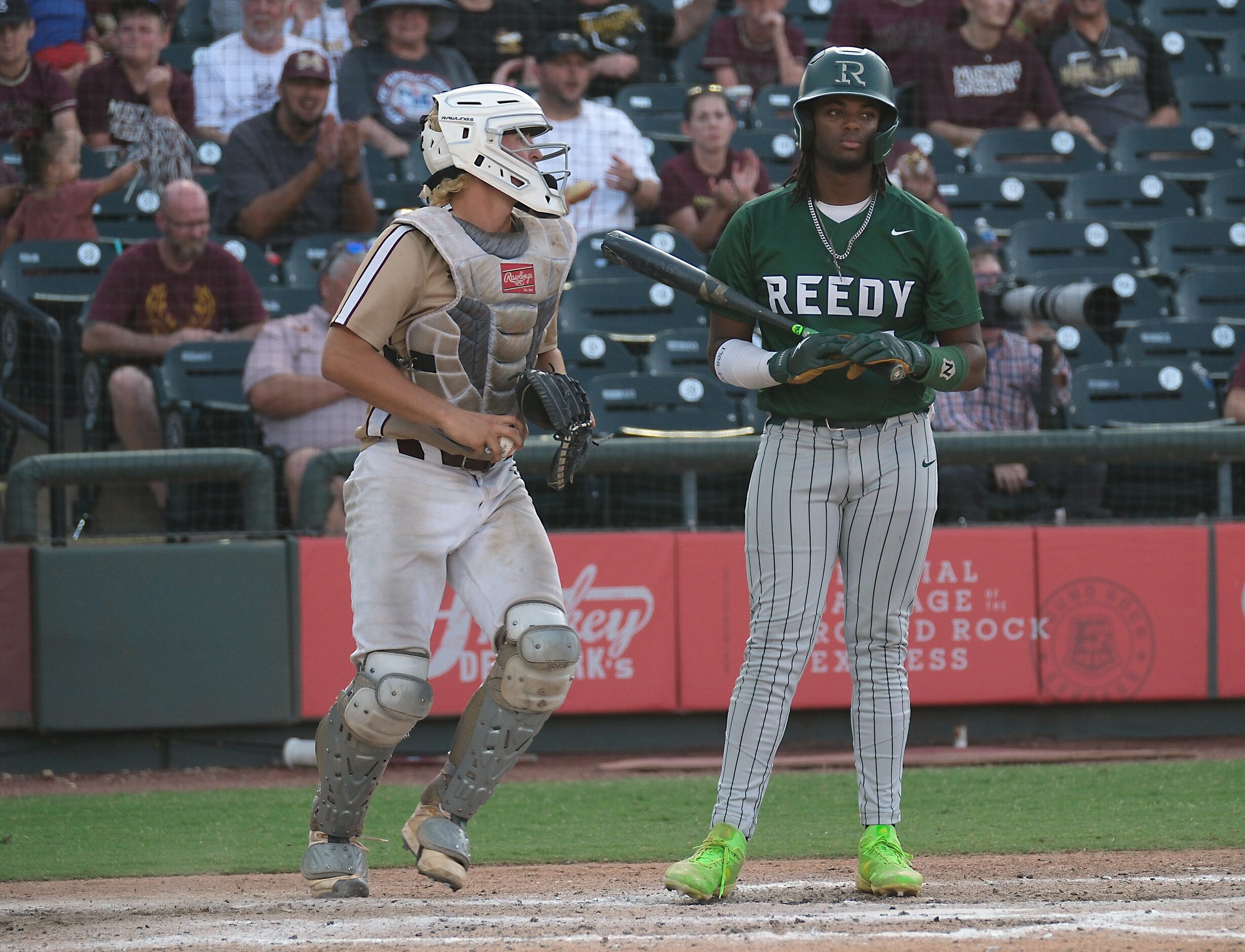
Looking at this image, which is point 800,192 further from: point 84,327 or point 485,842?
point 84,327

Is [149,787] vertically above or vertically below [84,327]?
below

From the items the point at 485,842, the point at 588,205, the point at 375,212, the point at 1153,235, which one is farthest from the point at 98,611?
the point at 1153,235

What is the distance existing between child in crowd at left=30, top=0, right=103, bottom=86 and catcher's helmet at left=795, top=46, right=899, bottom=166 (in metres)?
6.61

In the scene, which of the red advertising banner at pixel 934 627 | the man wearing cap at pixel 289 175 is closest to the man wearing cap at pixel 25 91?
the man wearing cap at pixel 289 175

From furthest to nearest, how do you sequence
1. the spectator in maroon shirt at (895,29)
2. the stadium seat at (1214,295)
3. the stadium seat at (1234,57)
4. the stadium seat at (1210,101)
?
the stadium seat at (1234,57) → the stadium seat at (1210,101) → the spectator in maroon shirt at (895,29) → the stadium seat at (1214,295)

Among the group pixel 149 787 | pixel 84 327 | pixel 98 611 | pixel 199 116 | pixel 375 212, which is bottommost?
pixel 149 787

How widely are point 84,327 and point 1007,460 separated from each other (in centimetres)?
422

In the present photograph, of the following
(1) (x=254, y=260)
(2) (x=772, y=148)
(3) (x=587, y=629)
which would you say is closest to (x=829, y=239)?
(3) (x=587, y=629)

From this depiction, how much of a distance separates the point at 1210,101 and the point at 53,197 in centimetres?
788

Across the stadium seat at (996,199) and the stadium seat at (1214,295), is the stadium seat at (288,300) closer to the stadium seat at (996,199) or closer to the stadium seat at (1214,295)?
the stadium seat at (996,199)

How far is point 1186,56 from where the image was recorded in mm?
11516

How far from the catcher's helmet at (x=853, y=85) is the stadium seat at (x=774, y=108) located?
659 centimetres

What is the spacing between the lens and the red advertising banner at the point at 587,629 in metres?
6.57

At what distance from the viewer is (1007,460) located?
6734mm
